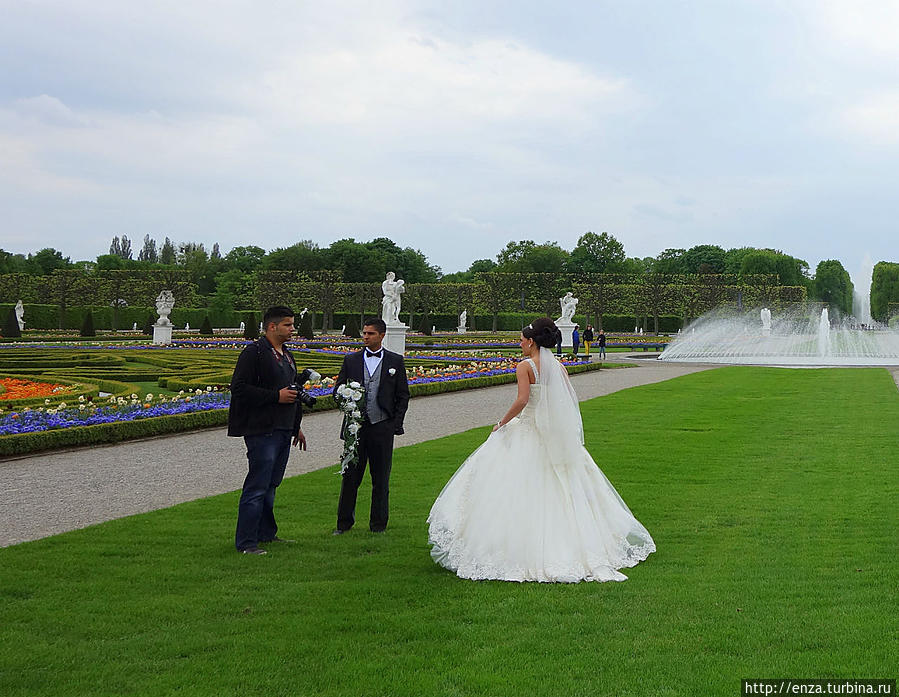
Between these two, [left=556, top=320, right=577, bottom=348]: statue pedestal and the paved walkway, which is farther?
[left=556, top=320, right=577, bottom=348]: statue pedestal

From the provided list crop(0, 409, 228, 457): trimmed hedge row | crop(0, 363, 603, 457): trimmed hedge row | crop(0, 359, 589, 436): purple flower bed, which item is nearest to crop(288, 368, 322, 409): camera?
crop(0, 359, 589, 436): purple flower bed

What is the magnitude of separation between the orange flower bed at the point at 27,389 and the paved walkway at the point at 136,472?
131 inches

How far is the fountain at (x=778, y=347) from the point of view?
27.9 m

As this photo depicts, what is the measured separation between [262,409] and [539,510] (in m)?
1.67

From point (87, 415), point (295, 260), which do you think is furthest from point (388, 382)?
point (295, 260)

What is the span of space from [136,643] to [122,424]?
21.6 feet

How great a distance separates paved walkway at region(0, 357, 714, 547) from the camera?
6.27 metres

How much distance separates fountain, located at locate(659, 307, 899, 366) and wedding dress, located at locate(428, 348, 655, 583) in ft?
74.8

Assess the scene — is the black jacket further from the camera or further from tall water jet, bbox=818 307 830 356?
tall water jet, bbox=818 307 830 356

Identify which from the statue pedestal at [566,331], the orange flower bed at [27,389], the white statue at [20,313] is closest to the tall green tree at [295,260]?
the white statue at [20,313]

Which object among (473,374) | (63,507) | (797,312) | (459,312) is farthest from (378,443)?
(797,312)

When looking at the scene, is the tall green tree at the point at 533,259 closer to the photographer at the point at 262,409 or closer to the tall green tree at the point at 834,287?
the tall green tree at the point at 834,287

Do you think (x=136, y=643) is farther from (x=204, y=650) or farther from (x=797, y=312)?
(x=797, y=312)

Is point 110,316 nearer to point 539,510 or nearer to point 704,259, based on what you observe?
point 539,510
